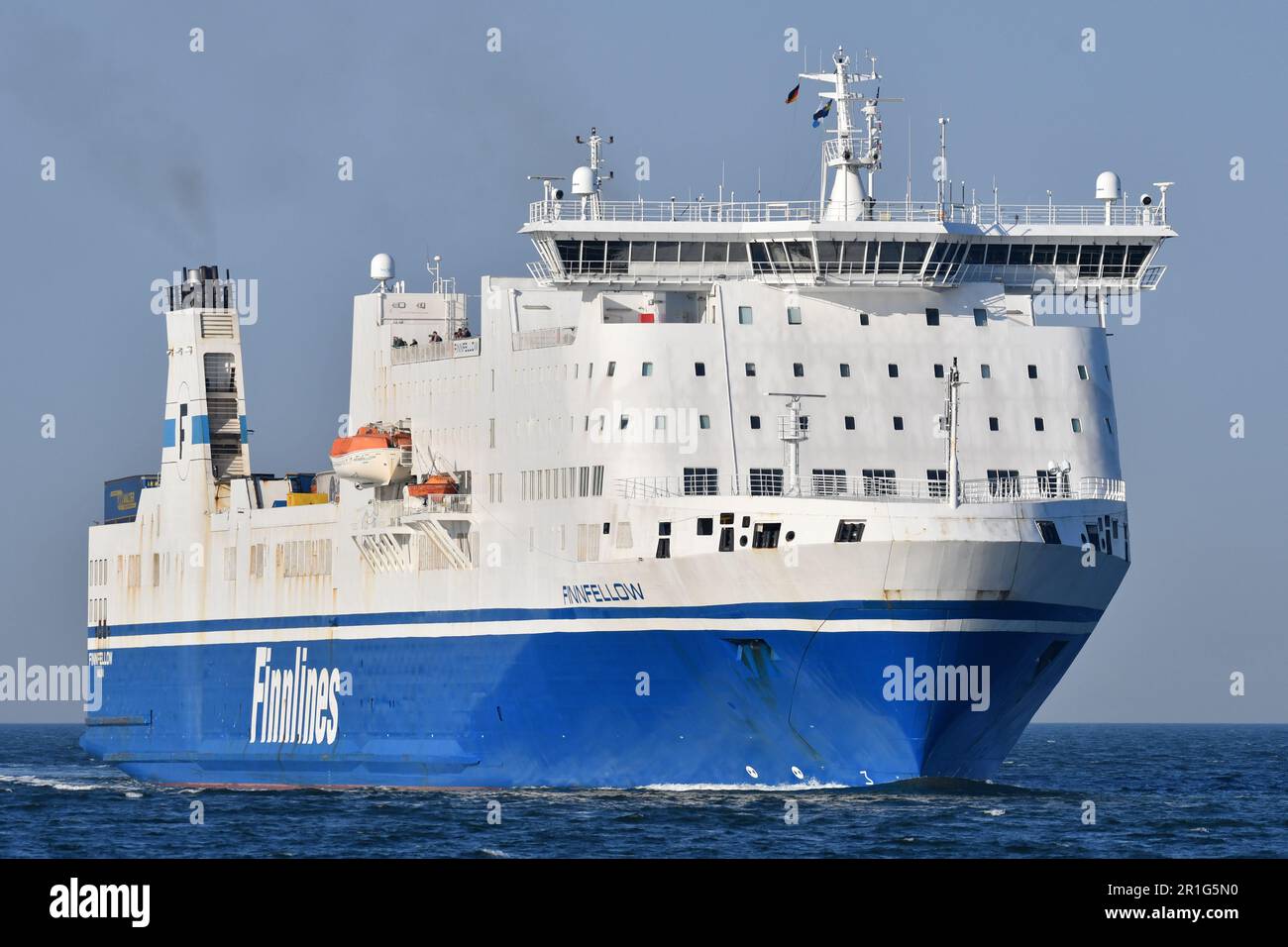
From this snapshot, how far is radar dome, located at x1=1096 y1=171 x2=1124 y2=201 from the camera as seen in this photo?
4200 cm

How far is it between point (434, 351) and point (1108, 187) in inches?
510

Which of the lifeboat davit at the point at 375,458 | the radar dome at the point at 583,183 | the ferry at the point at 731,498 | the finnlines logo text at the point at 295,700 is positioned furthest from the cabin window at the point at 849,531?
the finnlines logo text at the point at 295,700

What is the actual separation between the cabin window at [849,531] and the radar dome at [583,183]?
931cm

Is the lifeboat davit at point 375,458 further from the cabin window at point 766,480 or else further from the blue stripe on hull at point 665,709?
the cabin window at point 766,480

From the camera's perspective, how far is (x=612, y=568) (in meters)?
38.5

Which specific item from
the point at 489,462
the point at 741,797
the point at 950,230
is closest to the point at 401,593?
the point at 489,462

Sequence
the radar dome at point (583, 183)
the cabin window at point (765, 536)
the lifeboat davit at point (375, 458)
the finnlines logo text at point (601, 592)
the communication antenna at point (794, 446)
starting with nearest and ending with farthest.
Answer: the cabin window at point (765, 536), the communication antenna at point (794, 446), the finnlines logo text at point (601, 592), the radar dome at point (583, 183), the lifeboat davit at point (375, 458)

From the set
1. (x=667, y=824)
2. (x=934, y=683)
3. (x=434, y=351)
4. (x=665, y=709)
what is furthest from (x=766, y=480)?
(x=434, y=351)

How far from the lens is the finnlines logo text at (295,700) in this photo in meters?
46.1

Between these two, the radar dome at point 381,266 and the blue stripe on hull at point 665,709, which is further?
the radar dome at point 381,266

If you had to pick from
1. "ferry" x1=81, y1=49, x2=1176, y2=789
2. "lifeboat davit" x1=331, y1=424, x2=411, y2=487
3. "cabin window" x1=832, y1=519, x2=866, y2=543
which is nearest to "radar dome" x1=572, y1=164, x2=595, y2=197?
"ferry" x1=81, y1=49, x2=1176, y2=789

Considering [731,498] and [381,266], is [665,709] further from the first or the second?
[381,266]
